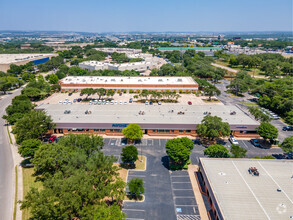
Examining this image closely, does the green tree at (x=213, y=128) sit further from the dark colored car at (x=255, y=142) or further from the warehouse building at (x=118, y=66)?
the warehouse building at (x=118, y=66)

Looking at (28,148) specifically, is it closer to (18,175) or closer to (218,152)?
(18,175)

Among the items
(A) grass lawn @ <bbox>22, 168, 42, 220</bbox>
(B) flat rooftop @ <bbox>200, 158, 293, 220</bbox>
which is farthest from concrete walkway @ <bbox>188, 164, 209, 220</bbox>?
(A) grass lawn @ <bbox>22, 168, 42, 220</bbox>

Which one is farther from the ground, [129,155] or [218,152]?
[218,152]

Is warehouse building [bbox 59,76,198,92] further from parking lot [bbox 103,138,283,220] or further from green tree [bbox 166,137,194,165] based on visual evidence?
green tree [bbox 166,137,194,165]

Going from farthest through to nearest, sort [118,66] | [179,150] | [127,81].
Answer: [118,66] < [127,81] < [179,150]

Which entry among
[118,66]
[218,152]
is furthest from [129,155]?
[118,66]

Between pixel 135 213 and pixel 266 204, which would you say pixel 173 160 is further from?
pixel 266 204
